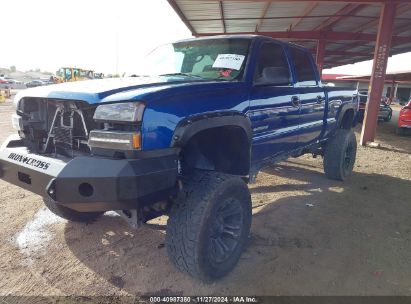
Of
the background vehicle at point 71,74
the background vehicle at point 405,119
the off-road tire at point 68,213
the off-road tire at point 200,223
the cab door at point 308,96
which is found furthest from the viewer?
the background vehicle at point 71,74

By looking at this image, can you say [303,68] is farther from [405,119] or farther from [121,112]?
[405,119]

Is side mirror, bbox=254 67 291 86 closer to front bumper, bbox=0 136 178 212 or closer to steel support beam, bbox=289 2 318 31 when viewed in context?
front bumper, bbox=0 136 178 212

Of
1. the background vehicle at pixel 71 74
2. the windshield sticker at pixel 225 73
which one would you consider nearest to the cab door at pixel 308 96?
the windshield sticker at pixel 225 73

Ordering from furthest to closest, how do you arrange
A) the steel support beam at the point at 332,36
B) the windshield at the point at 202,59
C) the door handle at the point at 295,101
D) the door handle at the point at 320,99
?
the steel support beam at the point at 332,36, the door handle at the point at 320,99, the door handle at the point at 295,101, the windshield at the point at 202,59

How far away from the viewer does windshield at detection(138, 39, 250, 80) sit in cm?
325

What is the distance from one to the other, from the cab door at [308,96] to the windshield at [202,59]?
1.02 m

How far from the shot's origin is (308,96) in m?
4.27

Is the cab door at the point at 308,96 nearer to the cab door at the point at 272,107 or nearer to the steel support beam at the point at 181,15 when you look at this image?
the cab door at the point at 272,107

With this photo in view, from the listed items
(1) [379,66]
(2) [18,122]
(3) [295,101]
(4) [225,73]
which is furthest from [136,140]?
(1) [379,66]

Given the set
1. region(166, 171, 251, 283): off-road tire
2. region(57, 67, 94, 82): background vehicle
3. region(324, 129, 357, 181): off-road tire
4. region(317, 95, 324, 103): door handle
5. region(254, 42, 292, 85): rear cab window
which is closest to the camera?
region(166, 171, 251, 283): off-road tire

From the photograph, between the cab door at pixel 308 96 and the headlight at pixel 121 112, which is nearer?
the headlight at pixel 121 112

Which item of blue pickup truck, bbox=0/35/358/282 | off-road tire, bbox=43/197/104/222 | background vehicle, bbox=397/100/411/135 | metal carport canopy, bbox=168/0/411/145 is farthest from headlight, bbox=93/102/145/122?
background vehicle, bbox=397/100/411/135

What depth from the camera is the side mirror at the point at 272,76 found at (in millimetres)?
3100

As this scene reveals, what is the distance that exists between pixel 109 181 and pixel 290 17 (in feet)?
40.4
